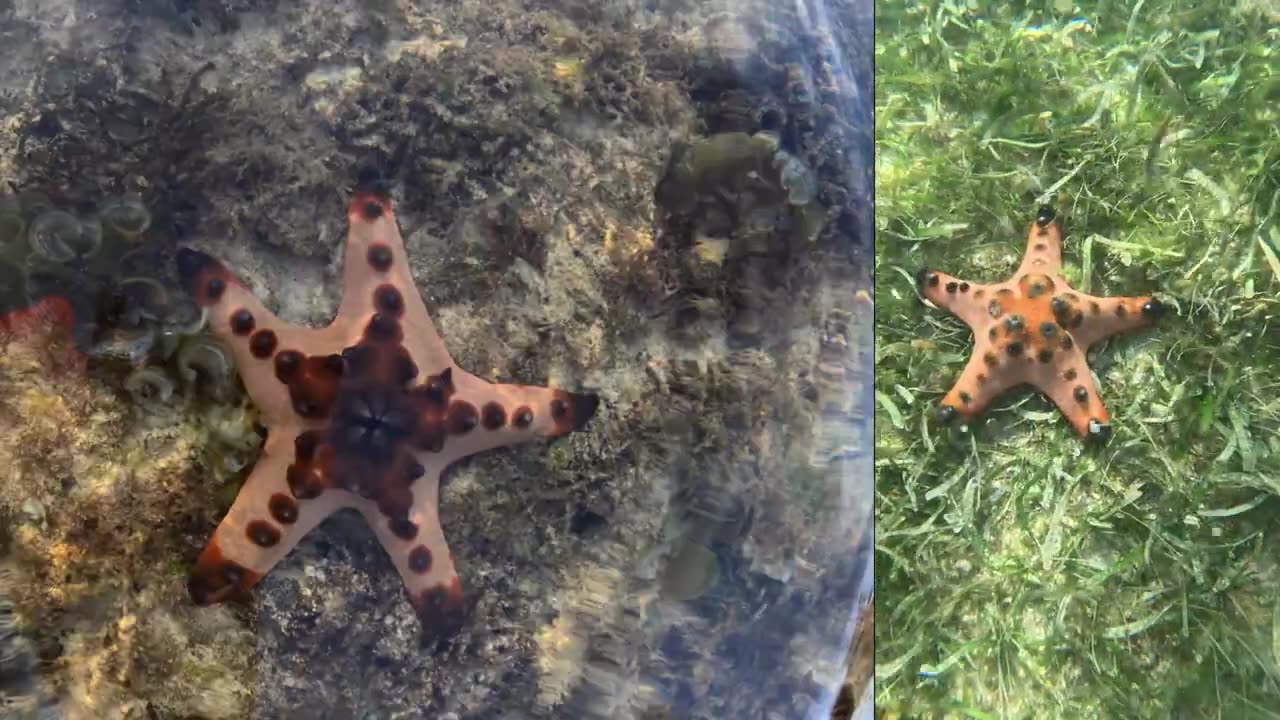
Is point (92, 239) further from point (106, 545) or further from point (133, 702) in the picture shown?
point (133, 702)

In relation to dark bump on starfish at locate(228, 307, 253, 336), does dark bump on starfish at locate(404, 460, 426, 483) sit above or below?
below

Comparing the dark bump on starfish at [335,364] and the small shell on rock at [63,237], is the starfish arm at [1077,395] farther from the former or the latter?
the small shell on rock at [63,237]

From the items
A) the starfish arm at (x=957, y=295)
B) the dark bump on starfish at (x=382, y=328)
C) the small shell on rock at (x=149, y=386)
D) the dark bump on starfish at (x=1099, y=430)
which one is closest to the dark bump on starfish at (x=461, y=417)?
the dark bump on starfish at (x=382, y=328)

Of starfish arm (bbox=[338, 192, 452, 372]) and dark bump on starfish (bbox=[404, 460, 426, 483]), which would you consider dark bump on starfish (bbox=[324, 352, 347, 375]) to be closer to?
starfish arm (bbox=[338, 192, 452, 372])

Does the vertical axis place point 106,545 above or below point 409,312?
below

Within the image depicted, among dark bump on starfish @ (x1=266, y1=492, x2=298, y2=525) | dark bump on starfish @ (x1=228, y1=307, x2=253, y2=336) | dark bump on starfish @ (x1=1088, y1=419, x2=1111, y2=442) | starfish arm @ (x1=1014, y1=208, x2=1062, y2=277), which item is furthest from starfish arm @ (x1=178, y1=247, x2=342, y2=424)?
dark bump on starfish @ (x1=1088, y1=419, x2=1111, y2=442)

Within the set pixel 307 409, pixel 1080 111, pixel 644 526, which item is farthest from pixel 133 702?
pixel 1080 111
